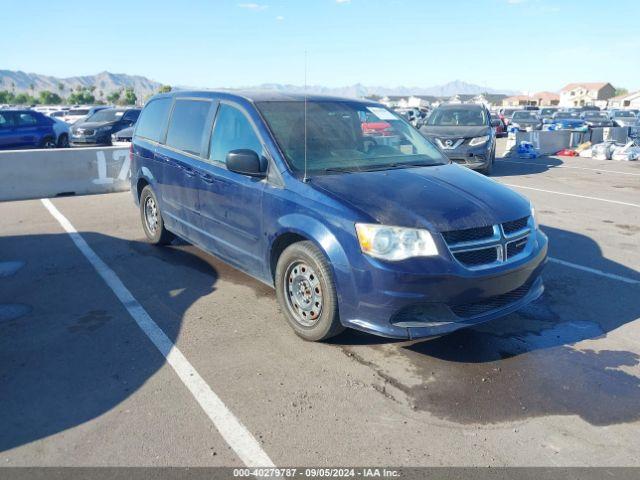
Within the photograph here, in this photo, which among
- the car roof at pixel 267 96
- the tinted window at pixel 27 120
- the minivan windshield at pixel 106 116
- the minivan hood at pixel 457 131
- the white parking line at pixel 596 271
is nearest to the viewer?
the car roof at pixel 267 96

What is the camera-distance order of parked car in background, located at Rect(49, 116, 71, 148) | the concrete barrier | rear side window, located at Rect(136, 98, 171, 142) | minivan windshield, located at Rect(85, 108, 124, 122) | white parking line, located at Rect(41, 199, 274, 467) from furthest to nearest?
minivan windshield, located at Rect(85, 108, 124, 122), parked car in background, located at Rect(49, 116, 71, 148), the concrete barrier, rear side window, located at Rect(136, 98, 171, 142), white parking line, located at Rect(41, 199, 274, 467)

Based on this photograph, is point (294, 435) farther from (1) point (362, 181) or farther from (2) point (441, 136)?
(2) point (441, 136)

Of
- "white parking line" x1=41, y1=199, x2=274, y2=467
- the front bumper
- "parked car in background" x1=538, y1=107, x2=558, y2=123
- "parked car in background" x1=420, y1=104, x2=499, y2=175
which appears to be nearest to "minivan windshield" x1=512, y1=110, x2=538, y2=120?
"parked car in background" x1=538, y1=107, x2=558, y2=123

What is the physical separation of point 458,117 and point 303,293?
1084 cm

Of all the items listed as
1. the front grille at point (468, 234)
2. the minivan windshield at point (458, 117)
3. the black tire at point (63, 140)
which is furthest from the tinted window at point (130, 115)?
the front grille at point (468, 234)

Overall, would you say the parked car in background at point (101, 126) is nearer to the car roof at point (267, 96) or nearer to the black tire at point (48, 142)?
the black tire at point (48, 142)

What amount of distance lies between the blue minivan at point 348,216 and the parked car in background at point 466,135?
7.29 metres

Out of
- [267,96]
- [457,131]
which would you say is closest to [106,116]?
[457,131]

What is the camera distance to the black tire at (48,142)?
655 inches

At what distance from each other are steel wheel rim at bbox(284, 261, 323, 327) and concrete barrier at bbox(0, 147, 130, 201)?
795cm

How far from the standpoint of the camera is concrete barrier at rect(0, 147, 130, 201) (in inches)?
395

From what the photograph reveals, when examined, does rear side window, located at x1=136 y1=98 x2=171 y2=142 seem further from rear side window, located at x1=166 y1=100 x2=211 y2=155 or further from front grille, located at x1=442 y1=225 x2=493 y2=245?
front grille, located at x1=442 y1=225 x2=493 y2=245

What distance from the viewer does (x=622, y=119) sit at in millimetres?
30516

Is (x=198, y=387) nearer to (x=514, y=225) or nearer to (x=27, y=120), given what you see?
(x=514, y=225)
